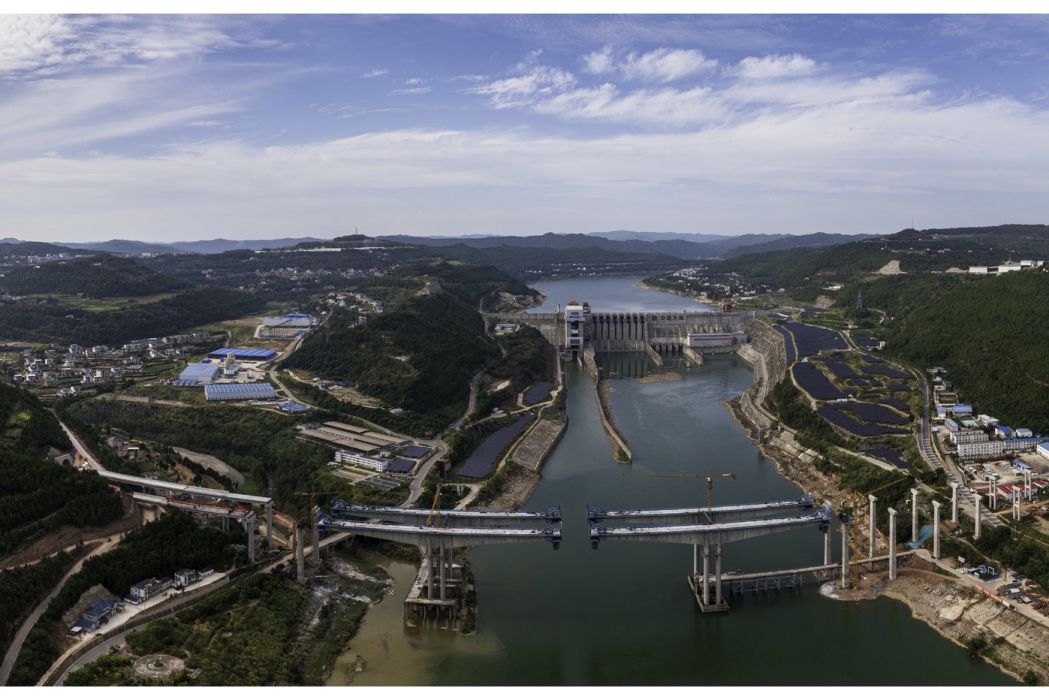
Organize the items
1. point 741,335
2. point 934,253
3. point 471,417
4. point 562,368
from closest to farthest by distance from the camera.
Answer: point 471,417 < point 562,368 < point 741,335 < point 934,253

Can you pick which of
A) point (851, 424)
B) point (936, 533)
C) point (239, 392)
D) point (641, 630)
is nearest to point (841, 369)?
point (851, 424)

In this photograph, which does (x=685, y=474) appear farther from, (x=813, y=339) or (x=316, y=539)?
(x=813, y=339)

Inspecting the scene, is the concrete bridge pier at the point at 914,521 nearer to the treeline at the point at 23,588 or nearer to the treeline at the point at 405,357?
the treeline at the point at 405,357

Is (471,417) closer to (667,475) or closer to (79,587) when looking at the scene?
(667,475)

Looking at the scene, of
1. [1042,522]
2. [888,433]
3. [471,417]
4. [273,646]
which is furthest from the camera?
[471,417]

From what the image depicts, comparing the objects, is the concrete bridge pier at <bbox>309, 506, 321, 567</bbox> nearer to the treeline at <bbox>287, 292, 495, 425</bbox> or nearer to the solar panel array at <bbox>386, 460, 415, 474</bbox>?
the solar panel array at <bbox>386, 460, 415, 474</bbox>

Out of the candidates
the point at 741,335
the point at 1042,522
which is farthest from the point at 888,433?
the point at 741,335

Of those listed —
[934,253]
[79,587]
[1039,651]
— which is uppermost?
[934,253]
